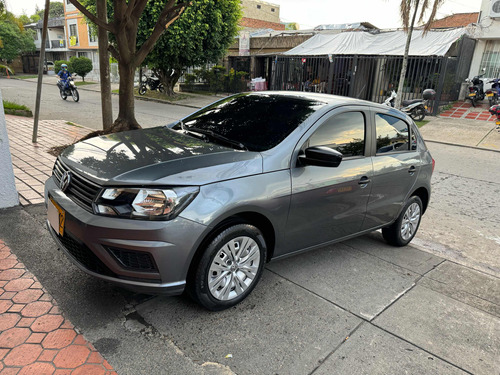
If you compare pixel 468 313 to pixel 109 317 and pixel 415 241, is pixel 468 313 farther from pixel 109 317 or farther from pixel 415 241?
pixel 109 317

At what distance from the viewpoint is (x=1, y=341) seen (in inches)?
96.9

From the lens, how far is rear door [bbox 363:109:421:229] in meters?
3.79

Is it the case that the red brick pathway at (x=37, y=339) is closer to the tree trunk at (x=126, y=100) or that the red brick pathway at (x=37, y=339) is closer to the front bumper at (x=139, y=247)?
the front bumper at (x=139, y=247)

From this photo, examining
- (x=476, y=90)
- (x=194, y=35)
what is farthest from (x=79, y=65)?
(x=476, y=90)

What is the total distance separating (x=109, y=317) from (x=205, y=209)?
109 centimetres

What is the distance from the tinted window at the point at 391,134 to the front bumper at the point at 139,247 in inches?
88.6

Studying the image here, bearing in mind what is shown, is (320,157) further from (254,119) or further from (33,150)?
(33,150)

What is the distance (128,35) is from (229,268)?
6147 millimetres

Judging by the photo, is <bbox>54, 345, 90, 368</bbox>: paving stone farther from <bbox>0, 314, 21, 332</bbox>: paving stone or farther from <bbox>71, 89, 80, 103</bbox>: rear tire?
<bbox>71, 89, 80, 103</bbox>: rear tire

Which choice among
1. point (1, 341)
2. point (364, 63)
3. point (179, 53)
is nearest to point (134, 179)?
point (1, 341)

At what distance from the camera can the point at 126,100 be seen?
788 centimetres

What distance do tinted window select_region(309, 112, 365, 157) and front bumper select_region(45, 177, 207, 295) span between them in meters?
1.41

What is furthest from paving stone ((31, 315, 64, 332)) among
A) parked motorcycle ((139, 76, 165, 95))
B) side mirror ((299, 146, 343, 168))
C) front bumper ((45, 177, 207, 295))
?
parked motorcycle ((139, 76, 165, 95))

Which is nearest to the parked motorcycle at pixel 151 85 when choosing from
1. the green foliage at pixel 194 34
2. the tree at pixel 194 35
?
the tree at pixel 194 35
